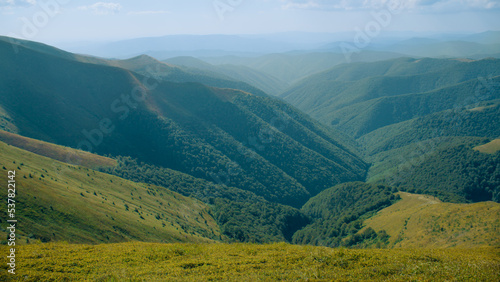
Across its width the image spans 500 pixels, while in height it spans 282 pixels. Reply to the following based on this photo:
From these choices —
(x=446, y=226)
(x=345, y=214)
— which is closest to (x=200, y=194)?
(x=345, y=214)

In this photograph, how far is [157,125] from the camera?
148m

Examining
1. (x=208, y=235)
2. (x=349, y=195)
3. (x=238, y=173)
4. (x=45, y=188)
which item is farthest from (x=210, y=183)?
(x=45, y=188)

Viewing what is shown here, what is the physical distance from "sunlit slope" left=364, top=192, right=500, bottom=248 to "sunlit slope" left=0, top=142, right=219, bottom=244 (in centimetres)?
4878

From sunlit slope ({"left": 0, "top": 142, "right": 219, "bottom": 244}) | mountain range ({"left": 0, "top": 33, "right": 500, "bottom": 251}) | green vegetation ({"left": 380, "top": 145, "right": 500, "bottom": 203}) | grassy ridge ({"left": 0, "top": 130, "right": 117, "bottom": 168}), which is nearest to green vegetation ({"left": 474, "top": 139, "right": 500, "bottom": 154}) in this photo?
mountain range ({"left": 0, "top": 33, "right": 500, "bottom": 251})

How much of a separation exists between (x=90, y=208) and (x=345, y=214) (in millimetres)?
97683

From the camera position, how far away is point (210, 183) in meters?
134

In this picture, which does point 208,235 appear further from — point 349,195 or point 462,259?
point 349,195

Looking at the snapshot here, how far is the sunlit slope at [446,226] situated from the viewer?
5031 centimetres

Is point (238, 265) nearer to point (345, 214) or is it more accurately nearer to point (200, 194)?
point (200, 194)

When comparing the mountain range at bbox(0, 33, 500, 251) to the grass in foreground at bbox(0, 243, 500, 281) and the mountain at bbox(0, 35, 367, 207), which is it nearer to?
the mountain at bbox(0, 35, 367, 207)

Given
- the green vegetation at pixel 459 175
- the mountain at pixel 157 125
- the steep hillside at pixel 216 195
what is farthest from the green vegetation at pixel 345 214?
the mountain at pixel 157 125

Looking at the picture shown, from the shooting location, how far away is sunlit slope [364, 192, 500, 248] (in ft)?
165

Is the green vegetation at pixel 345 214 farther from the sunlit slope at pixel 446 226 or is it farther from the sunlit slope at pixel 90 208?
the sunlit slope at pixel 90 208

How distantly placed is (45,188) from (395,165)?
204003mm
